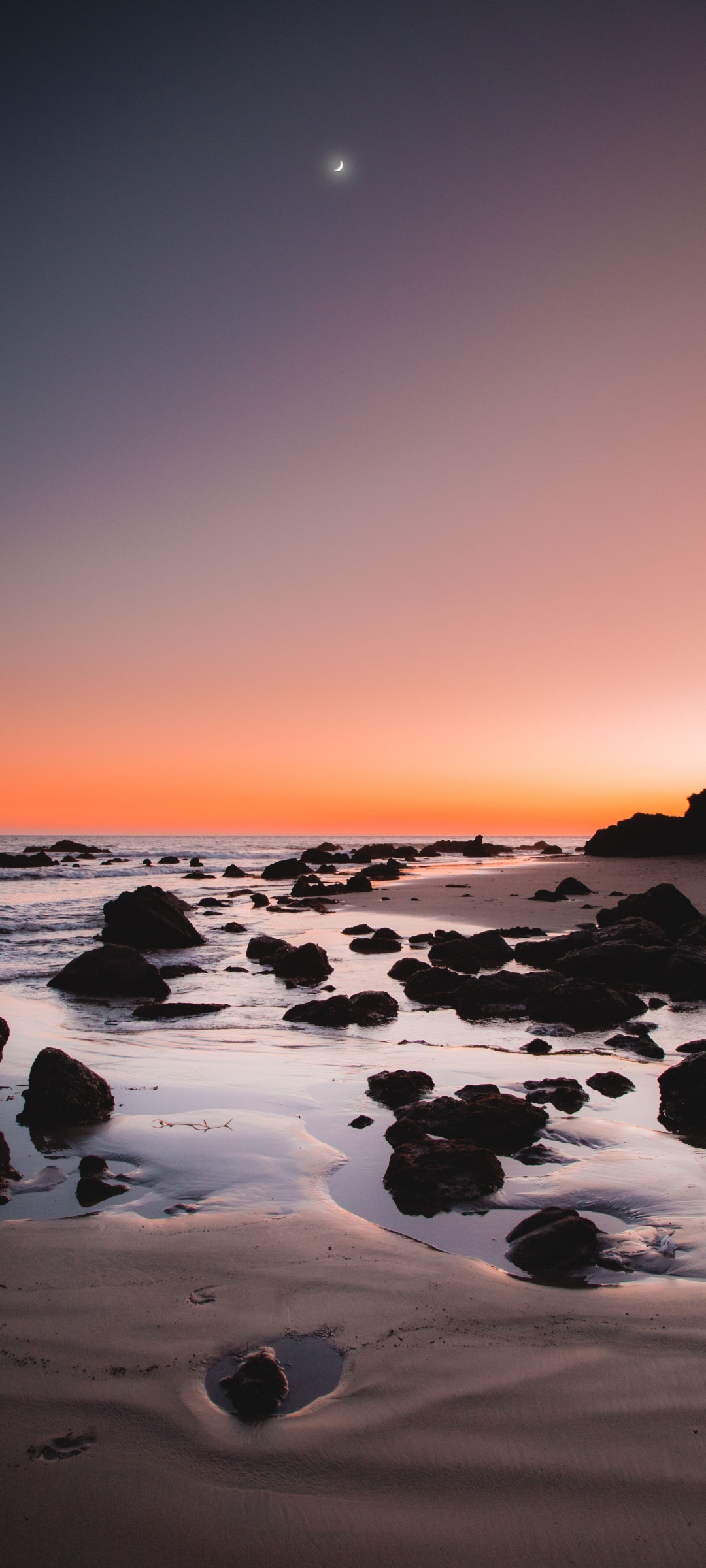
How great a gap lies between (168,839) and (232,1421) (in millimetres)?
115865

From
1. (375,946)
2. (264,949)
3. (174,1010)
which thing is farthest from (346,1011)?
(375,946)

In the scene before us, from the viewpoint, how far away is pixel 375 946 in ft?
45.6

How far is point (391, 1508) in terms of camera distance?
1961 mm

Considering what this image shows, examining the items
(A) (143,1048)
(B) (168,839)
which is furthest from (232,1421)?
(B) (168,839)

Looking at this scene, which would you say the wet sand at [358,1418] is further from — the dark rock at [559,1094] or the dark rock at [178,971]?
the dark rock at [178,971]

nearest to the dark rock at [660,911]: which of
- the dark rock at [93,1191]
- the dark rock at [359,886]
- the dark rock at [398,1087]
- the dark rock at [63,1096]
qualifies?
the dark rock at [398,1087]

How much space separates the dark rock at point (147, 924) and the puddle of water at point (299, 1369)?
12900mm

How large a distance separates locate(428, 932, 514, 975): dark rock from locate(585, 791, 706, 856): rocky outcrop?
24618 mm

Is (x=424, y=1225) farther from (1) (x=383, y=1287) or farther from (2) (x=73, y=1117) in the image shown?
(2) (x=73, y=1117)

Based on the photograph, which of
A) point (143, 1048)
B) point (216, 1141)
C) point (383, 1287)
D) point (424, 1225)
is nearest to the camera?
point (383, 1287)

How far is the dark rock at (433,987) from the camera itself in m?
9.28

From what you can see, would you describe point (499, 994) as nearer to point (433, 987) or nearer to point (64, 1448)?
point (433, 987)

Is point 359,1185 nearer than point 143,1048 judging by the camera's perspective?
Yes

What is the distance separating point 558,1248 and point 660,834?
34557 millimetres
